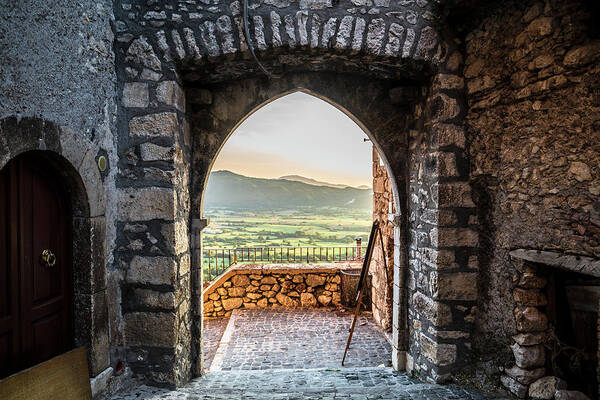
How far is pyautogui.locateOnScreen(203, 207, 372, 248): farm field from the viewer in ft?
47.2

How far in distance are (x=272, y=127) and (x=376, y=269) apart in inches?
438

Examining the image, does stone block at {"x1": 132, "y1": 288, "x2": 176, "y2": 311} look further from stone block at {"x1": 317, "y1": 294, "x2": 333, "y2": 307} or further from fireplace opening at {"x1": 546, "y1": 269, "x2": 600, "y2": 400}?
stone block at {"x1": 317, "y1": 294, "x2": 333, "y2": 307}

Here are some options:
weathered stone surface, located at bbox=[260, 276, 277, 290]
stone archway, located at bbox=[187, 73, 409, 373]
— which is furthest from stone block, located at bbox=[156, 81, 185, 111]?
weathered stone surface, located at bbox=[260, 276, 277, 290]

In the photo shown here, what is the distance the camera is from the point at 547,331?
2.62 m

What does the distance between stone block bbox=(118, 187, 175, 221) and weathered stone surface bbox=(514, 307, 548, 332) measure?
2.87 meters

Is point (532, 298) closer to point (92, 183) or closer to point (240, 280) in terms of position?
point (92, 183)

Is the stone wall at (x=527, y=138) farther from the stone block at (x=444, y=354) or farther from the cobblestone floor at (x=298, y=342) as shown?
the cobblestone floor at (x=298, y=342)

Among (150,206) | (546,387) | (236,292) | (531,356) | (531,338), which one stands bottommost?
(236,292)

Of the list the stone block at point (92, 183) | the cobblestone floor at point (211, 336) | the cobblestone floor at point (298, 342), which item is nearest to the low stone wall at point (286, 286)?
the cobblestone floor at point (298, 342)

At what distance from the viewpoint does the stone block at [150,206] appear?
2.80m

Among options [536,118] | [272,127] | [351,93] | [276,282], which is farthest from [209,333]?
[272,127]

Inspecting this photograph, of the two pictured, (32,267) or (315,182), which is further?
(315,182)

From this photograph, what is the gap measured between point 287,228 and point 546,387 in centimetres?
1590

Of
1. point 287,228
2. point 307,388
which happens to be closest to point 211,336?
point 307,388
